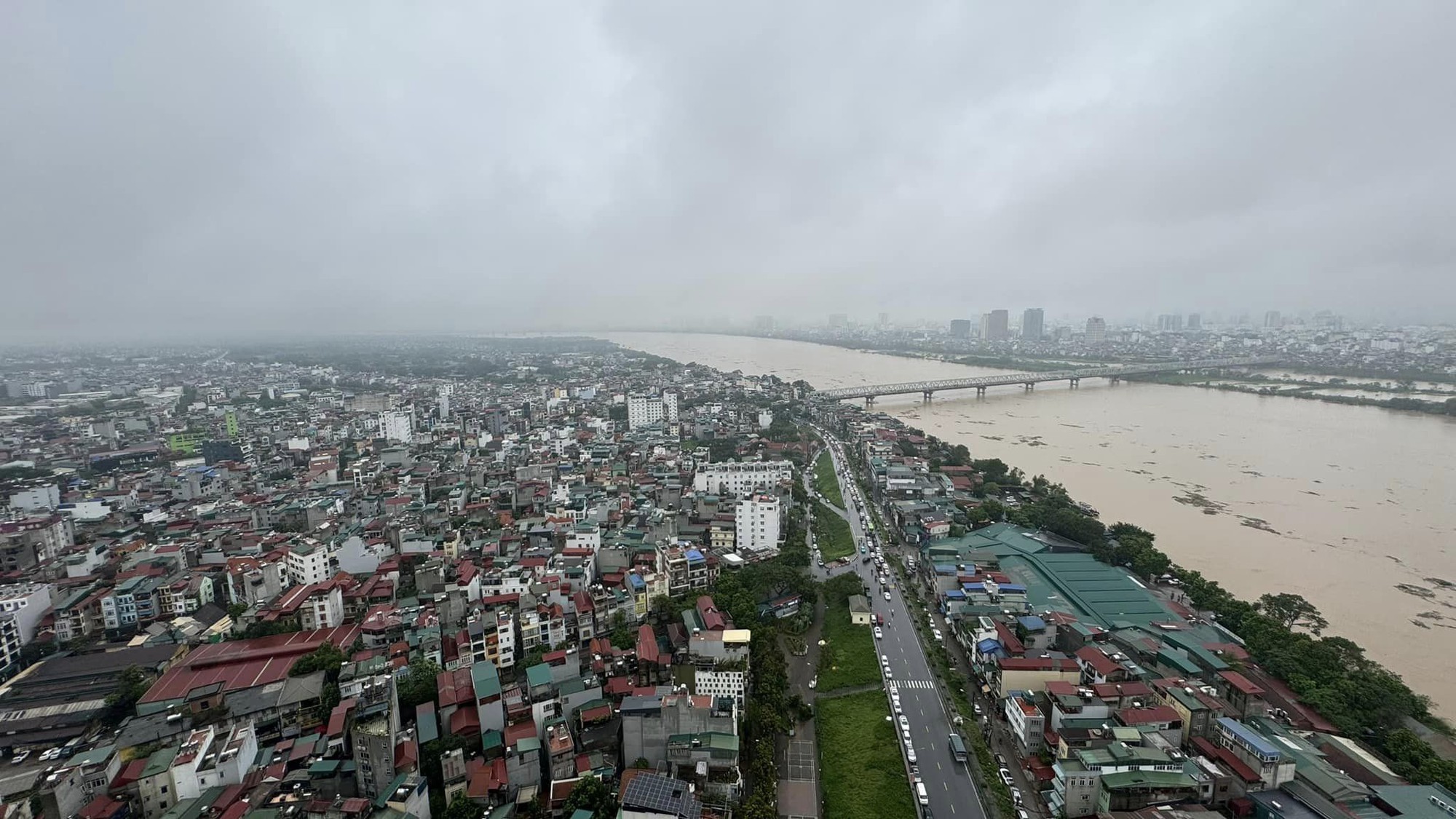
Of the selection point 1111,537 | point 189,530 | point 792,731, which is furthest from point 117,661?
point 1111,537

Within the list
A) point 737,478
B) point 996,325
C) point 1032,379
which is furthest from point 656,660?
point 996,325

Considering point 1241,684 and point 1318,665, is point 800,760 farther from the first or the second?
point 1318,665

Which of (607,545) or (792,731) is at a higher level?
(607,545)

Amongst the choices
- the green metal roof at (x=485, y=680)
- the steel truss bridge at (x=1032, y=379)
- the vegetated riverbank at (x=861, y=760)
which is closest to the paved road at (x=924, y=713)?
the vegetated riverbank at (x=861, y=760)

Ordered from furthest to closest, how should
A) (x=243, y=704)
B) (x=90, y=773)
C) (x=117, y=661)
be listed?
(x=117, y=661) < (x=243, y=704) < (x=90, y=773)

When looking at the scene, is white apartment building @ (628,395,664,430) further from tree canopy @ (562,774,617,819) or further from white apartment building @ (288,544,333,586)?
tree canopy @ (562,774,617,819)

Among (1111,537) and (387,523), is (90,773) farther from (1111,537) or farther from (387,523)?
(1111,537)
